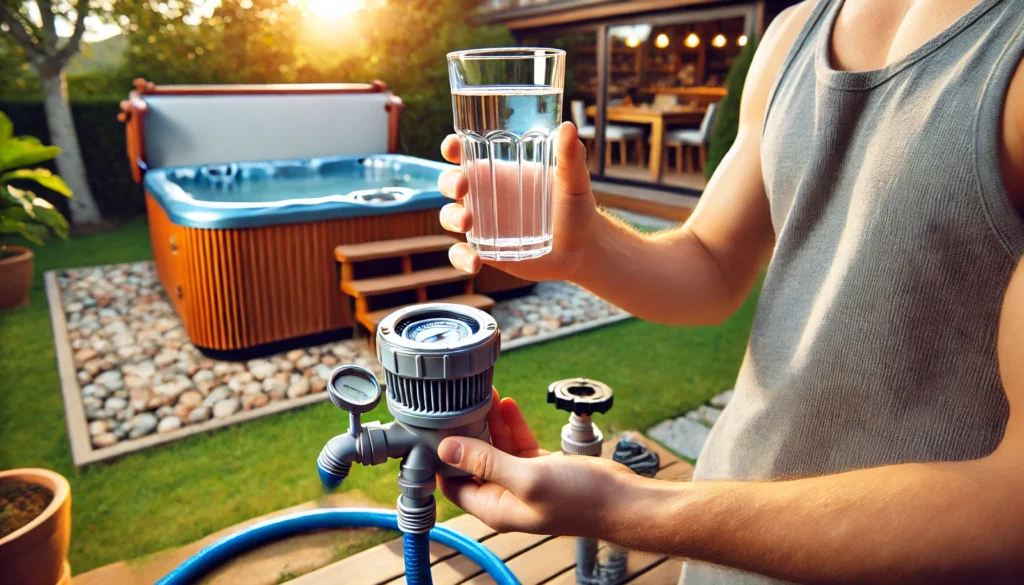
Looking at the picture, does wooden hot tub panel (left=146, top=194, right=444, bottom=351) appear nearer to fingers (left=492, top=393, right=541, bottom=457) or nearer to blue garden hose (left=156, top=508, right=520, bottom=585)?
blue garden hose (left=156, top=508, right=520, bottom=585)

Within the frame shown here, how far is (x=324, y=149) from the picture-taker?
828 centimetres

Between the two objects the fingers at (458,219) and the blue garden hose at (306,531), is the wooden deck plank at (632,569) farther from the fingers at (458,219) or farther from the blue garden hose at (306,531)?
the fingers at (458,219)

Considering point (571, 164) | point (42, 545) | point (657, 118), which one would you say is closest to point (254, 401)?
point (42, 545)

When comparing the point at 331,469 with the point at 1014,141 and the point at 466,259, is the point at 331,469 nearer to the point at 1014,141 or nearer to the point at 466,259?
the point at 466,259

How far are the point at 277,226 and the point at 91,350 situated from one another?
1.56m

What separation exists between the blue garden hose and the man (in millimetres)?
628

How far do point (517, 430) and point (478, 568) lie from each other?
2.96 feet

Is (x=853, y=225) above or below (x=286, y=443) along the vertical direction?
above

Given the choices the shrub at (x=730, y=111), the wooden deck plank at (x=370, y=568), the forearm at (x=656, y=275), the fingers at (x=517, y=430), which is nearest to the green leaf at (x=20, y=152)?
the wooden deck plank at (x=370, y=568)

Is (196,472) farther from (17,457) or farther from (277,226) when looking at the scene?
(277,226)

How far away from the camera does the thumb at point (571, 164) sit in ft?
3.68

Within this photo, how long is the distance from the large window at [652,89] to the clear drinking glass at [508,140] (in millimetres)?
8640

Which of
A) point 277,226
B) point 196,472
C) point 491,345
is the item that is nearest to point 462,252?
point 491,345

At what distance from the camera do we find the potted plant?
505 cm
